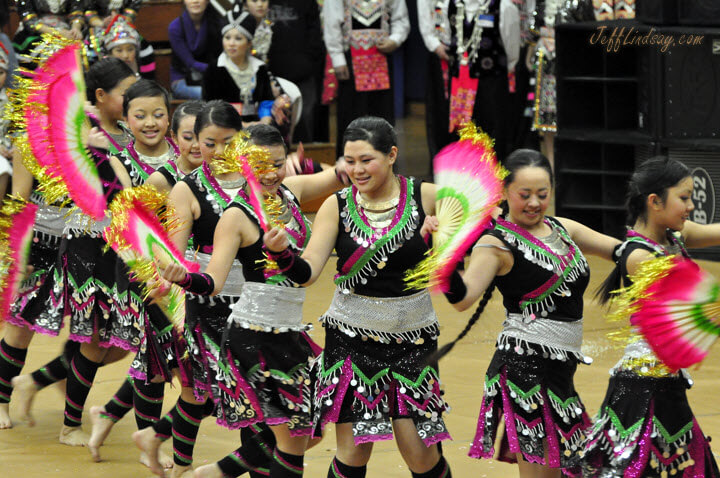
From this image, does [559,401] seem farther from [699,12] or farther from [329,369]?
[699,12]

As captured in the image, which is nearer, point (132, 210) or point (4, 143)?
point (132, 210)

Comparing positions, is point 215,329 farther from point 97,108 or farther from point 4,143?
point 4,143

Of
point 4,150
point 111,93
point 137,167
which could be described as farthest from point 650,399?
point 4,150

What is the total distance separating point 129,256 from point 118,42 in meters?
4.96

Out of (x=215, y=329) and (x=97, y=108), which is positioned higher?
(x=97, y=108)

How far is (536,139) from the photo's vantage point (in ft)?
36.7

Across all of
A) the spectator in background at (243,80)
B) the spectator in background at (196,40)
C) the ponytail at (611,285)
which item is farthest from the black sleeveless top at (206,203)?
the spectator in background at (196,40)

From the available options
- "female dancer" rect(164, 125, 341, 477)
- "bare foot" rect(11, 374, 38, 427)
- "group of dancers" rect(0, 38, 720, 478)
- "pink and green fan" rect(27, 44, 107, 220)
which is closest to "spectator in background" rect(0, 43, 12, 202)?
"pink and green fan" rect(27, 44, 107, 220)

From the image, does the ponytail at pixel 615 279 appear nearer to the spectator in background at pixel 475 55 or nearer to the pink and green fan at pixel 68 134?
the pink and green fan at pixel 68 134

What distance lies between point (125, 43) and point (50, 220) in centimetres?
313

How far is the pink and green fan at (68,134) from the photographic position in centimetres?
478

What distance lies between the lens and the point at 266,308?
4543mm

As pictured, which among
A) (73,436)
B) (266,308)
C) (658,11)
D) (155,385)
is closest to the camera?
(266,308)

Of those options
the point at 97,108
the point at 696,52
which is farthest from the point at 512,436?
the point at 696,52
